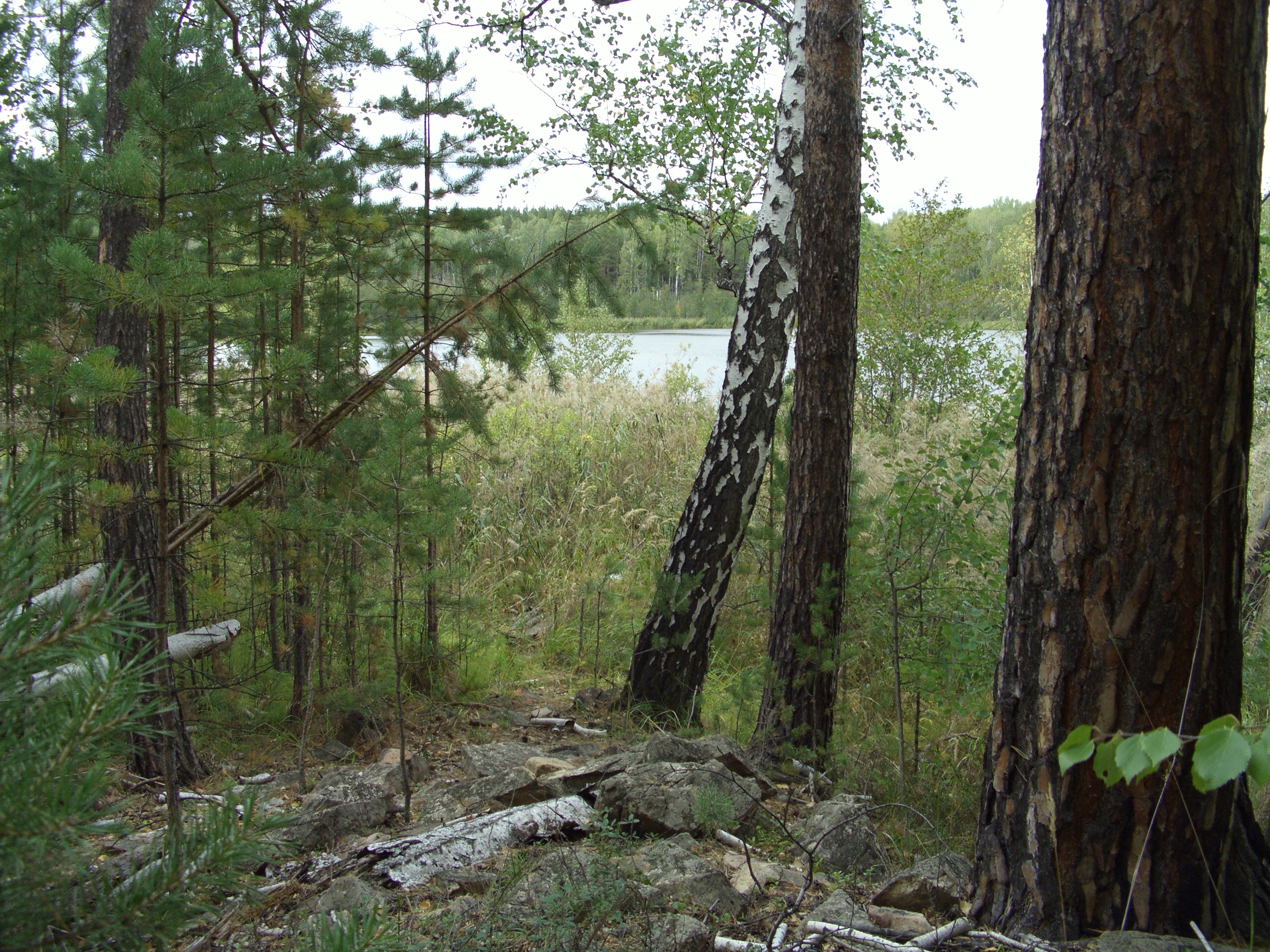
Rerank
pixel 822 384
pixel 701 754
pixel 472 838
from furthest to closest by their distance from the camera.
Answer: pixel 822 384 < pixel 701 754 < pixel 472 838

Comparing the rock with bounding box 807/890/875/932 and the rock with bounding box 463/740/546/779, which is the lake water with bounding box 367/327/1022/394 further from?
the rock with bounding box 807/890/875/932

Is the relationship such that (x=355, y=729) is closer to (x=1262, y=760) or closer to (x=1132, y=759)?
(x=1132, y=759)

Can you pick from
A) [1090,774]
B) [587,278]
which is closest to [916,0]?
[587,278]

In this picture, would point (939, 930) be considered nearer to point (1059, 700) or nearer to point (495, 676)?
point (1059, 700)

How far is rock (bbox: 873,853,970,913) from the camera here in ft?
7.86

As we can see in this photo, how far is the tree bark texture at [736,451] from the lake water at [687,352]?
271mm

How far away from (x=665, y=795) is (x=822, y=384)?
7.09 feet

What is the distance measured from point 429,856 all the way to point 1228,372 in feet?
8.35

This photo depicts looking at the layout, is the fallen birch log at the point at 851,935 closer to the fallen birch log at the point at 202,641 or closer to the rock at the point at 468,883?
the rock at the point at 468,883

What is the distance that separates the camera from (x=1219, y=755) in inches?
41.8

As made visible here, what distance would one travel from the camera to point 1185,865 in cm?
212

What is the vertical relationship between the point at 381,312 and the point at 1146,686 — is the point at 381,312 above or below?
above

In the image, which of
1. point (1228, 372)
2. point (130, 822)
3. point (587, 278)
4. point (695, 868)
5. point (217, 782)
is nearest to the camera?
point (130, 822)

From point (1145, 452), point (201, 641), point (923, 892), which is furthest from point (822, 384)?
point (201, 641)
